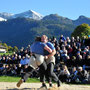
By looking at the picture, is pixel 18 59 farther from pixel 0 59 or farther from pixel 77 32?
pixel 77 32

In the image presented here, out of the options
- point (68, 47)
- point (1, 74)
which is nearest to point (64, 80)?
point (68, 47)

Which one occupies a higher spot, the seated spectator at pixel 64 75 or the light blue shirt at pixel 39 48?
the light blue shirt at pixel 39 48

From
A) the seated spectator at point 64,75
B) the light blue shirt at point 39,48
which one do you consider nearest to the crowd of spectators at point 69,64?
the seated spectator at point 64,75

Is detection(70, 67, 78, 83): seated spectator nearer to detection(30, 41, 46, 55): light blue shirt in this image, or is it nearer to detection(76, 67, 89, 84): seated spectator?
detection(76, 67, 89, 84): seated spectator

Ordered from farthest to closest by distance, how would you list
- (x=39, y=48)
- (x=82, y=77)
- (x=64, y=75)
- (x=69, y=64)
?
1. (x=69, y=64)
2. (x=64, y=75)
3. (x=82, y=77)
4. (x=39, y=48)

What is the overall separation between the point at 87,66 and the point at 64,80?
7.57 feet

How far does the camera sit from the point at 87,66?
16.9m

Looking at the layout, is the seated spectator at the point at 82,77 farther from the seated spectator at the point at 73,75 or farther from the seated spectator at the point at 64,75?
the seated spectator at the point at 64,75

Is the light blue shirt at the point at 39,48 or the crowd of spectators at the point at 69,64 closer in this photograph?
the light blue shirt at the point at 39,48

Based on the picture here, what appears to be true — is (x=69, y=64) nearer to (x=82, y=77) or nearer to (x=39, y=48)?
(x=82, y=77)

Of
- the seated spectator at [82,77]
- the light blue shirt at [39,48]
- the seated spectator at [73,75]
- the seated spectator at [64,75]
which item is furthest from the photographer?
the seated spectator at [64,75]

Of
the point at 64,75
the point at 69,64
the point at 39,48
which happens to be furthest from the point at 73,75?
the point at 39,48

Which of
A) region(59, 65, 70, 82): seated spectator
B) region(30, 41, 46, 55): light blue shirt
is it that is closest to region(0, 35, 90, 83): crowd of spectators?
region(59, 65, 70, 82): seated spectator

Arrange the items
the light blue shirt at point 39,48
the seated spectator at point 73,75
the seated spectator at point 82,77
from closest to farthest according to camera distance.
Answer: the light blue shirt at point 39,48 → the seated spectator at point 82,77 → the seated spectator at point 73,75
